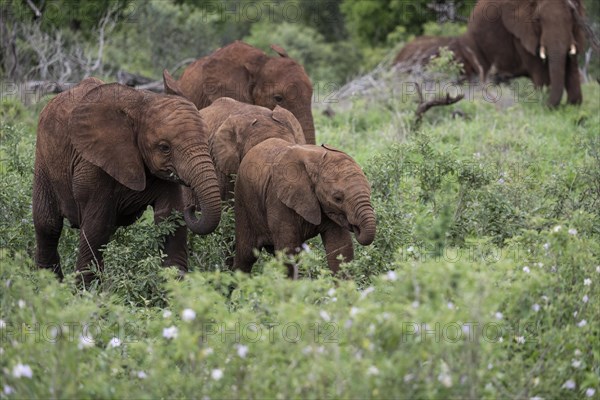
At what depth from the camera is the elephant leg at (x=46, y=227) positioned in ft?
27.5

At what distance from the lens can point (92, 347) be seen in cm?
552

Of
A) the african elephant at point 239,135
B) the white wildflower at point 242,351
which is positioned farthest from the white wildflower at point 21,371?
the african elephant at point 239,135

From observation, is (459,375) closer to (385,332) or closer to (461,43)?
(385,332)

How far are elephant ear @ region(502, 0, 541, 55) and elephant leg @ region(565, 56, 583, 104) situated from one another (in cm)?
55

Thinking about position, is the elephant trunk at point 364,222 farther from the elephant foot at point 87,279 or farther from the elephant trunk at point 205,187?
the elephant foot at point 87,279

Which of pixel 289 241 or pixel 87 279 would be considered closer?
pixel 289 241

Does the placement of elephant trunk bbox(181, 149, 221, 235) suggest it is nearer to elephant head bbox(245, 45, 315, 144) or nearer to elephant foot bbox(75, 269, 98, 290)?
elephant foot bbox(75, 269, 98, 290)

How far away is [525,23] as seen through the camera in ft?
51.0

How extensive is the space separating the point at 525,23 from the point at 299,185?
8880 mm

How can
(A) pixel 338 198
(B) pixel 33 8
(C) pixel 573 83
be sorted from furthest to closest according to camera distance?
(B) pixel 33 8
(C) pixel 573 83
(A) pixel 338 198

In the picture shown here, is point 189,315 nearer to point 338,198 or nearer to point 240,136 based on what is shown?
point 338,198

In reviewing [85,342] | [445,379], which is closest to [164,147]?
[85,342]

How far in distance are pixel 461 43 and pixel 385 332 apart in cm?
1341

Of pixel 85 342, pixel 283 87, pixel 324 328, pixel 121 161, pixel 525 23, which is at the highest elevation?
pixel 85 342
